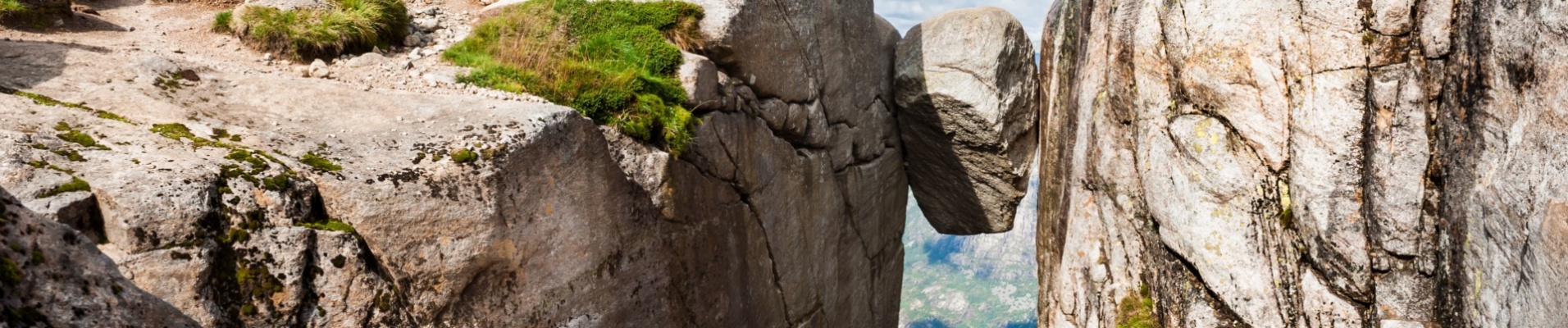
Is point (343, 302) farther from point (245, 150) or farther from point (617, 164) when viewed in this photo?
point (617, 164)

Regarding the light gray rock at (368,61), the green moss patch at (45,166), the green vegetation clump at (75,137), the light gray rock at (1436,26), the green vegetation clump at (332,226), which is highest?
the light gray rock at (1436,26)

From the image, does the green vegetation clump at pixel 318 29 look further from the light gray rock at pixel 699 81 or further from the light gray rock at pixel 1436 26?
the light gray rock at pixel 1436 26

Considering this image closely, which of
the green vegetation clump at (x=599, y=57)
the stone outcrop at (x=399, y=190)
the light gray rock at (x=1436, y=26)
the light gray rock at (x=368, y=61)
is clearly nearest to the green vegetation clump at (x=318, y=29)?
the light gray rock at (x=368, y=61)

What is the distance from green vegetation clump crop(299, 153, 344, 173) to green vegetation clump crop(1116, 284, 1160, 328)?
1223 cm

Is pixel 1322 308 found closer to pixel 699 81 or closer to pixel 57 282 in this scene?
pixel 699 81

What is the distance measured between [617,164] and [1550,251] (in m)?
10.4

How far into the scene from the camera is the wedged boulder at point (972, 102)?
869 inches

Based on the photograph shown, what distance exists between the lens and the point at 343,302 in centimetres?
958

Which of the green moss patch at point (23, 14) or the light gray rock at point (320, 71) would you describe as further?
the green moss patch at point (23, 14)

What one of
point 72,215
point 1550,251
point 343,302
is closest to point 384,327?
point 343,302

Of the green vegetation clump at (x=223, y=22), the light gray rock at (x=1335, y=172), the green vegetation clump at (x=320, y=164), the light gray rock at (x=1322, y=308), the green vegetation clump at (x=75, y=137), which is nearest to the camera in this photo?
the green vegetation clump at (x=75, y=137)

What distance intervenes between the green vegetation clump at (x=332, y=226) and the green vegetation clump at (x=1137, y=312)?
1201 centimetres

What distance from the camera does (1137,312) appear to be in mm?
15469

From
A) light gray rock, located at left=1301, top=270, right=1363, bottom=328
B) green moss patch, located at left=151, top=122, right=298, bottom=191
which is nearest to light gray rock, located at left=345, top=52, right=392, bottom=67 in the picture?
green moss patch, located at left=151, top=122, right=298, bottom=191
